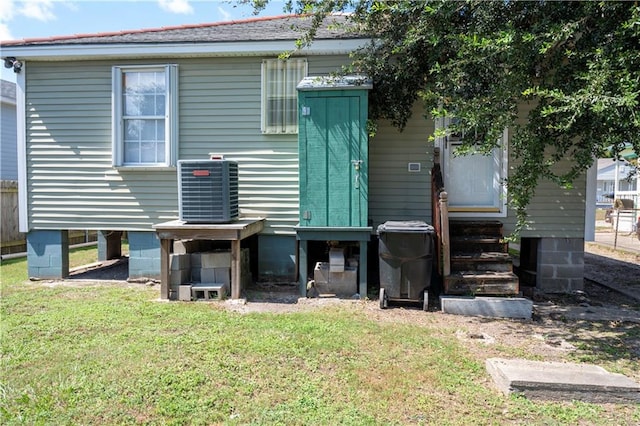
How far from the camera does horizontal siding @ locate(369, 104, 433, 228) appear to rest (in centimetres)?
618

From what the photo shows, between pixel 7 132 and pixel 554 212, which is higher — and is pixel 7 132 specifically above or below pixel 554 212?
above

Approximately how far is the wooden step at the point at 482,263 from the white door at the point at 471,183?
106 centimetres

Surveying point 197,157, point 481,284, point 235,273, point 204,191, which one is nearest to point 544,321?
point 481,284

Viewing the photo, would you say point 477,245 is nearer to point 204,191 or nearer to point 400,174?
point 400,174

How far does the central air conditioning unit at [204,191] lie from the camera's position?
5359mm

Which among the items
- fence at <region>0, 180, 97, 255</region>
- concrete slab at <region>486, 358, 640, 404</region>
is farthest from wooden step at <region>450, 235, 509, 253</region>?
fence at <region>0, 180, 97, 255</region>

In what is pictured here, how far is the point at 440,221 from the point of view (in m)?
5.26

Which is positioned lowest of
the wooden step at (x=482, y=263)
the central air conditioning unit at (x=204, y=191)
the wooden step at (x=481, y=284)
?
the wooden step at (x=481, y=284)

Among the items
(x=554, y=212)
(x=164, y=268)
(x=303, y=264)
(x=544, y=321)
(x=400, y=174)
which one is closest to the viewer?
(x=544, y=321)

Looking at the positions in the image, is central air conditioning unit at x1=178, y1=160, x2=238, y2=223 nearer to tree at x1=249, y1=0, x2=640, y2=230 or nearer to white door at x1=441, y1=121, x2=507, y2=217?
tree at x1=249, y1=0, x2=640, y2=230

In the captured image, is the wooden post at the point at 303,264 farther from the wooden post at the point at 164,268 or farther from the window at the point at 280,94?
the window at the point at 280,94

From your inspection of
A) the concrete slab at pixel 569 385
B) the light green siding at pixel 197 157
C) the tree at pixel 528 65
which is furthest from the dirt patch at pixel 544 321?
the tree at pixel 528 65

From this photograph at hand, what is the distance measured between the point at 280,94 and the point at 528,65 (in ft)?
11.5

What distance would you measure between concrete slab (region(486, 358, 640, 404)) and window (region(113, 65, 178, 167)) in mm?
5428
